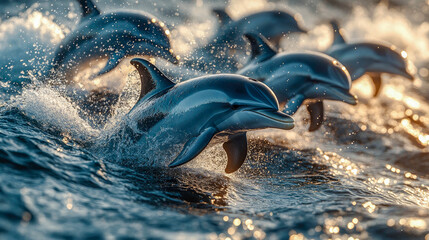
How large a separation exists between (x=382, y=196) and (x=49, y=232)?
415 centimetres

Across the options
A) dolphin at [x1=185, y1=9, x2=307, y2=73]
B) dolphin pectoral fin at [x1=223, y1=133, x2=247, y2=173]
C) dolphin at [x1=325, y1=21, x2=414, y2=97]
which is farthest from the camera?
dolphin at [x1=185, y1=9, x2=307, y2=73]

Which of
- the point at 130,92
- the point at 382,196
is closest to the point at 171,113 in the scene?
the point at 130,92

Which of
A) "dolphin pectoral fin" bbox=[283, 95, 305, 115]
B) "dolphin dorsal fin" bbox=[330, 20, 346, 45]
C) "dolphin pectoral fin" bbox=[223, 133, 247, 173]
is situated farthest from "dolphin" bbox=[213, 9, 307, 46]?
"dolphin pectoral fin" bbox=[223, 133, 247, 173]

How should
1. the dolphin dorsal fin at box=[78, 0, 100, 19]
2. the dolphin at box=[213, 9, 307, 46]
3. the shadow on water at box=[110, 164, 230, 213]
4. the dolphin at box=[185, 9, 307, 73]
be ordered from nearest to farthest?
the shadow on water at box=[110, 164, 230, 213], the dolphin dorsal fin at box=[78, 0, 100, 19], the dolphin at box=[185, 9, 307, 73], the dolphin at box=[213, 9, 307, 46]

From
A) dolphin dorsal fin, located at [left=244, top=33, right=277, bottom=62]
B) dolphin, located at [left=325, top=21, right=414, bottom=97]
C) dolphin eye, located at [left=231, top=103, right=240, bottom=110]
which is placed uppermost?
dolphin dorsal fin, located at [left=244, top=33, right=277, bottom=62]

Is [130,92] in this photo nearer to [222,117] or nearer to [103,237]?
[222,117]

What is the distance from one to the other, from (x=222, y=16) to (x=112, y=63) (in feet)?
16.0

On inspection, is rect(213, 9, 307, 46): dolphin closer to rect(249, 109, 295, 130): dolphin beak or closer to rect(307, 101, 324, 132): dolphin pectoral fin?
rect(307, 101, 324, 132): dolphin pectoral fin

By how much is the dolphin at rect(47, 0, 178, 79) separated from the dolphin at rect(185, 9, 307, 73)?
3257 mm

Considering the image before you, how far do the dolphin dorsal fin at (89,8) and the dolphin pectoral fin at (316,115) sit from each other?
175 inches

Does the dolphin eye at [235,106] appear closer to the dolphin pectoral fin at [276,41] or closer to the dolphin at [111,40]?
the dolphin at [111,40]

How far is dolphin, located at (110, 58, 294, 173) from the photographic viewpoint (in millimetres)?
5746

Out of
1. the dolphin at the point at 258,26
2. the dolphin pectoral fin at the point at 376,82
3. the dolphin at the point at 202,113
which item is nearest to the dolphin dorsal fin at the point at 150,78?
the dolphin at the point at 202,113

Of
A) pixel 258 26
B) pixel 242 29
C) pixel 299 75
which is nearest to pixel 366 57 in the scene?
pixel 258 26
